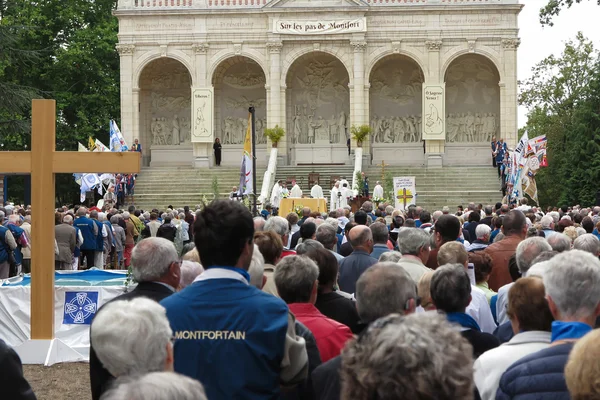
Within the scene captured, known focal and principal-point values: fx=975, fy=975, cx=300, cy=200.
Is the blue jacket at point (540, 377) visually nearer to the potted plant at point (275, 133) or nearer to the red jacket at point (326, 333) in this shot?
the red jacket at point (326, 333)

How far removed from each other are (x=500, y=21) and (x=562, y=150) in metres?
13.5

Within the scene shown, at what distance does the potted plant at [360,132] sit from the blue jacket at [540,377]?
1411 inches

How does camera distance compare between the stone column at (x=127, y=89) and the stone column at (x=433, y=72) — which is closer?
the stone column at (x=433, y=72)

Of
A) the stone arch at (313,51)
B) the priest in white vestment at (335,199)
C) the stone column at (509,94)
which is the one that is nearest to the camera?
the priest in white vestment at (335,199)

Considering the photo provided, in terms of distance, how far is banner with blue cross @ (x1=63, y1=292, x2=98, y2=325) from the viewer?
12148 mm

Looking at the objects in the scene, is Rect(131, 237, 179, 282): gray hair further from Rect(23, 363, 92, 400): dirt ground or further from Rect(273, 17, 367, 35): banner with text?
Rect(273, 17, 367, 35): banner with text

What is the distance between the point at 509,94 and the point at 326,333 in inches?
1446

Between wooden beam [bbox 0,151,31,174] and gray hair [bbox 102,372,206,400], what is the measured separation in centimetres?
770

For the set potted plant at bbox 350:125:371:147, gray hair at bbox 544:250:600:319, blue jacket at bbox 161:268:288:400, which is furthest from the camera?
potted plant at bbox 350:125:371:147

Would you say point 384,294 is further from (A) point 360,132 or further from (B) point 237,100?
(B) point 237,100

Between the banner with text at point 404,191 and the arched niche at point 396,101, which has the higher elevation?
the arched niche at point 396,101

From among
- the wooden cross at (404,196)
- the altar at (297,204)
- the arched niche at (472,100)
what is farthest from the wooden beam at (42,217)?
the arched niche at (472,100)

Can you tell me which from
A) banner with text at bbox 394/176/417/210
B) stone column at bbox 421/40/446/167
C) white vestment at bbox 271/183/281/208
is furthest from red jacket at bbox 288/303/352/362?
stone column at bbox 421/40/446/167

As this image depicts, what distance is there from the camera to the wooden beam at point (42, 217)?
10492 mm
